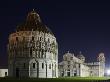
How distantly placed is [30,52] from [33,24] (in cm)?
1030

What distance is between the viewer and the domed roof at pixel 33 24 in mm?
105863

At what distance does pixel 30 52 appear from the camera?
10356 cm

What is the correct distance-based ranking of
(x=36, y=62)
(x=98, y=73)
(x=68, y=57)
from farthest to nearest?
(x=98, y=73) → (x=68, y=57) → (x=36, y=62)

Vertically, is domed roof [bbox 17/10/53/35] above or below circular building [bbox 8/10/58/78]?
above

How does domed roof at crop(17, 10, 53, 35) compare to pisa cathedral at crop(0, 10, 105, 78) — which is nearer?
pisa cathedral at crop(0, 10, 105, 78)

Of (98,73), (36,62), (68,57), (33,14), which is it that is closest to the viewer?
(36,62)

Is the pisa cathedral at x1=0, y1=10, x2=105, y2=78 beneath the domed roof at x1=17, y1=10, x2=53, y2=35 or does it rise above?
beneath

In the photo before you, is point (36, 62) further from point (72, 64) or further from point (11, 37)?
point (72, 64)

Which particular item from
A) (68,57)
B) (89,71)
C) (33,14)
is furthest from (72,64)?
(33,14)

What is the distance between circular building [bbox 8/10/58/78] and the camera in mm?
103438

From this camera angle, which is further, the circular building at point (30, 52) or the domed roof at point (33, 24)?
the domed roof at point (33, 24)

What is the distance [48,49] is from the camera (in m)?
106

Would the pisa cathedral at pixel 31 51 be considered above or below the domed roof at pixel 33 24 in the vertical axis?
below

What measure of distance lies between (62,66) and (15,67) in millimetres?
45727
